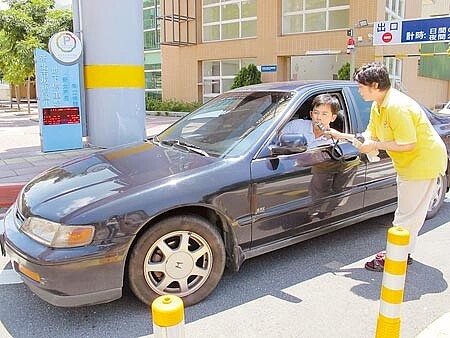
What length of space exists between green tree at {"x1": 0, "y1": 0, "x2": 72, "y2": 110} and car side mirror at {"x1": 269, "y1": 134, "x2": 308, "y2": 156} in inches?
753

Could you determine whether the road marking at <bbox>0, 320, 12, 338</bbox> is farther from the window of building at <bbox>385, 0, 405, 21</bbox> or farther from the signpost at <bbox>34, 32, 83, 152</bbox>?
the window of building at <bbox>385, 0, 405, 21</bbox>

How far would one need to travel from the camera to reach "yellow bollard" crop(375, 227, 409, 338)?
88.7 inches

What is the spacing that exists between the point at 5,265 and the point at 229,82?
20061 millimetres

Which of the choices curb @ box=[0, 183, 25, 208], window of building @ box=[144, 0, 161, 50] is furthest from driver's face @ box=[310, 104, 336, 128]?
window of building @ box=[144, 0, 161, 50]

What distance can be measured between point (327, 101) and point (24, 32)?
20911 mm

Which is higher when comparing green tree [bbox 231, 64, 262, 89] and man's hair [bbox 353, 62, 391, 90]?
green tree [bbox 231, 64, 262, 89]

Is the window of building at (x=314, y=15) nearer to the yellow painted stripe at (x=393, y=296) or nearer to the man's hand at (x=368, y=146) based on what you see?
the man's hand at (x=368, y=146)

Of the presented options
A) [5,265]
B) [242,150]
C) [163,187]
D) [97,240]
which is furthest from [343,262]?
[5,265]

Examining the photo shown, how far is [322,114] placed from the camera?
388 centimetres

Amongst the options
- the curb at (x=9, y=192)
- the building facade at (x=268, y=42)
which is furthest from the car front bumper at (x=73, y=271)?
the building facade at (x=268, y=42)

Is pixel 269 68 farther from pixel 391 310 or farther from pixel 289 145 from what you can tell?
pixel 391 310

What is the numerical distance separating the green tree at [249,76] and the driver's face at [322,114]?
16944 millimetres

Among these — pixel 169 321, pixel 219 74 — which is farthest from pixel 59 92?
pixel 219 74

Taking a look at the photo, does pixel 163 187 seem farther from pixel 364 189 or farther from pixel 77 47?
pixel 77 47
